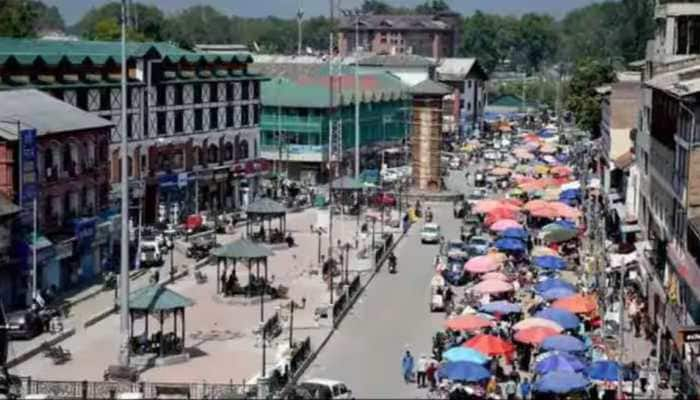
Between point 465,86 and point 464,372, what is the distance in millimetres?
112713

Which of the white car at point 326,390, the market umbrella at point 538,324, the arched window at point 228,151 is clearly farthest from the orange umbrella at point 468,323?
the arched window at point 228,151

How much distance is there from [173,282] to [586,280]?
1577 centimetres

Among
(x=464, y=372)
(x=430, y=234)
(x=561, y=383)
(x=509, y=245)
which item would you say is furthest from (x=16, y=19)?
(x=561, y=383)

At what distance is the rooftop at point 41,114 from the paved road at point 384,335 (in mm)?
12675

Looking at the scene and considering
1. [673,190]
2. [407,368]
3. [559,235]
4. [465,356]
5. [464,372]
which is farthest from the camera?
[559,235]

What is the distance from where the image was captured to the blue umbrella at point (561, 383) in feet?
107

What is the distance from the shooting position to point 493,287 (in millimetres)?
46688

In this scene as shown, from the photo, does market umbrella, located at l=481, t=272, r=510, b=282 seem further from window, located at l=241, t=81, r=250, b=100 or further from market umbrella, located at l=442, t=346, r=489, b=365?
window, located at l=241, t=81, r=250, b=100

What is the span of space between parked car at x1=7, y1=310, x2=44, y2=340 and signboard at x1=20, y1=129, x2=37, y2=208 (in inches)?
233

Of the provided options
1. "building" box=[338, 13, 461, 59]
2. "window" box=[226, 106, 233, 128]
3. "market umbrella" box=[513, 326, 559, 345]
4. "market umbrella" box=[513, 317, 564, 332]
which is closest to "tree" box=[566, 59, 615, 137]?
"window" box=[226, 106, 233, 128]

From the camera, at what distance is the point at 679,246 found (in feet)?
129

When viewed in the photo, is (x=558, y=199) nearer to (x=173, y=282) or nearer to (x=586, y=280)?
(x=586, y=280)

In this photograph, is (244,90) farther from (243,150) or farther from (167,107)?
(167,107)

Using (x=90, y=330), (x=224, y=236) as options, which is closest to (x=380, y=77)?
(x=224, y=236)
